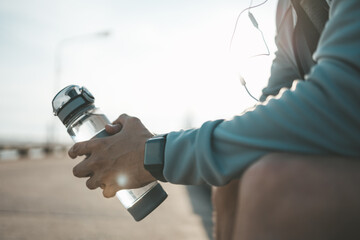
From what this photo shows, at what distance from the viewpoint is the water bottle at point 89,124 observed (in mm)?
1359

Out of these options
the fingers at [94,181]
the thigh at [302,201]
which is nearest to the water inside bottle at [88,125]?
the fingers at [94,181]

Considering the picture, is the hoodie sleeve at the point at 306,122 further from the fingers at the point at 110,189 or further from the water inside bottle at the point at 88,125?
the water inside bottle at the point at 88,125

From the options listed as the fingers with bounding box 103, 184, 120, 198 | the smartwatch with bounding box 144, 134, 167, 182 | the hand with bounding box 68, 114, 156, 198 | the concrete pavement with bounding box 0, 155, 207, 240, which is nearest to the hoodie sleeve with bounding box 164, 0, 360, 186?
the smartwatch with bounding box 144, 134, 167, 182

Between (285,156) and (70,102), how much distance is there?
1026 millimetres

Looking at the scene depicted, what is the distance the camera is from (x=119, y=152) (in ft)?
3.78

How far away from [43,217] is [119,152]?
281 cm

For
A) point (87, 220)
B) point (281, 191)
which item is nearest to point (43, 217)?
point (87, 220)

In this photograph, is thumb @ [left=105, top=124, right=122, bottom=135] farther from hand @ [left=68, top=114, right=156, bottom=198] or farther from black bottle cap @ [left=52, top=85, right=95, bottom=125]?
black bottle cap @ [left=52, top=85, right=95, bottom=125]

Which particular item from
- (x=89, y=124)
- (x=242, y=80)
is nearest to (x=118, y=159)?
(x=89, y=124)

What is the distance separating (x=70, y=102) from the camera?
1441 millimetres

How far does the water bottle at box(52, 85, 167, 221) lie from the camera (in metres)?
1.36

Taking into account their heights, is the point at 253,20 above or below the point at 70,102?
below

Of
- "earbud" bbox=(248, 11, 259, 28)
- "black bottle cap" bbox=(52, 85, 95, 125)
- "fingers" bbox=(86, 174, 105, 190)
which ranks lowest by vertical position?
"fingers" bbox=(86, 174, 105, 190)

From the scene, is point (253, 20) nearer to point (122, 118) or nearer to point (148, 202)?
point (122, 118)
